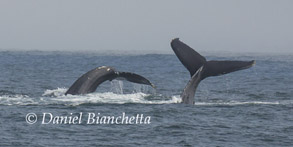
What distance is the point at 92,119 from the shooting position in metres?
20.6

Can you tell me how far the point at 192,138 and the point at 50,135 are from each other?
156 inches

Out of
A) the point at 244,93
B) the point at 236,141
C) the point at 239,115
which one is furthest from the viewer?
the point at 244,93

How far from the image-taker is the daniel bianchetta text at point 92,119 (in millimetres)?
20203

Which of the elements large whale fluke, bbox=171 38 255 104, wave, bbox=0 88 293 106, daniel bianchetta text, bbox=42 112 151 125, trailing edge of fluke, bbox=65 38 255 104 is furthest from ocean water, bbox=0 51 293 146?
large whale fluke, bbox=171 38 255 104

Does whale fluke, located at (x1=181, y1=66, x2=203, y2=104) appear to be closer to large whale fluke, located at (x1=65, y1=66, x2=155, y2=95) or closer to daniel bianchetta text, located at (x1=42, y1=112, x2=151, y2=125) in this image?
large whale fluke, located at (x1=65, y1=66, x2=155, y2=95)

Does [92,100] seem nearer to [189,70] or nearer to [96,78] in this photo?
[96,78]

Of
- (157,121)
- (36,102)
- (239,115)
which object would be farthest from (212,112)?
(36,102)

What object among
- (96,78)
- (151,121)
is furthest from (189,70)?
(96,78)

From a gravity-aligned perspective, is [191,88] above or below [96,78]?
below

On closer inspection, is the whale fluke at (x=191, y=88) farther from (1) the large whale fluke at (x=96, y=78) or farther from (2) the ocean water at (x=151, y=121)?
(1) the large whale fluke at (x=96, y=78)

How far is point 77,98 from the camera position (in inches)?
953

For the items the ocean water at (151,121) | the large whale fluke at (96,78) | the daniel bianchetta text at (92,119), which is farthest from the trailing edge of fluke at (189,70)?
the daniel bianchetta text at (92,119)

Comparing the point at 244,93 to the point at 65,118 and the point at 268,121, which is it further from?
the point at 65,118

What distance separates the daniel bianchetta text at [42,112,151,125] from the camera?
20203 mm
